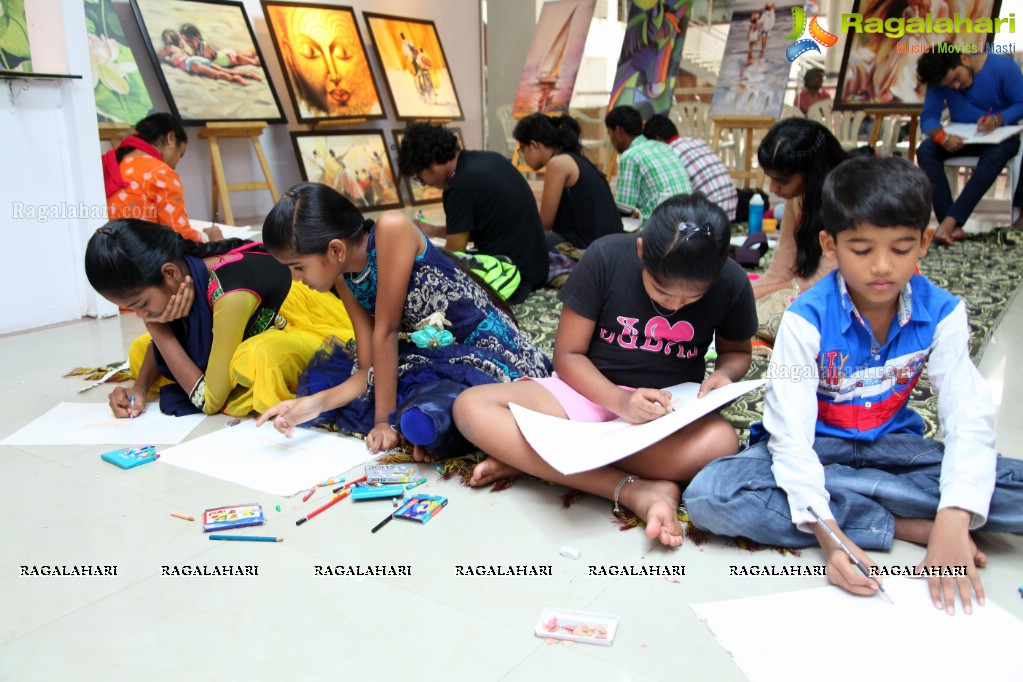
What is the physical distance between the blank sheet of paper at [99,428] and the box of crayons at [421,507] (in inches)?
29.7

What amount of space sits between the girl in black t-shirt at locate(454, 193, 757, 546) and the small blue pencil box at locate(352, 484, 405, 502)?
163 mm

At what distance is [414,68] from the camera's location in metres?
6.89

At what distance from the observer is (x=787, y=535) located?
1464 mm

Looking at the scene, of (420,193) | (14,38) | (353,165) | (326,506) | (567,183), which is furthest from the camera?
→ (420,193)

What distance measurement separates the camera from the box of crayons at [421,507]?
1623 millimetres

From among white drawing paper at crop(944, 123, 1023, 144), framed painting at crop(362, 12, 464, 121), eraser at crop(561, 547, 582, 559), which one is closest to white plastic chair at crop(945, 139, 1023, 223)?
white drawing paper at crop(944, 123, 1023, 144)

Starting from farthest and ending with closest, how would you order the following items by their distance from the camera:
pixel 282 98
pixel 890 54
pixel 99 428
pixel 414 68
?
pixel 414 68 < pixel 282 98 < pixel 890 54 < pixel 99 428

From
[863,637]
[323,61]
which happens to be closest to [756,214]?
[323,61]

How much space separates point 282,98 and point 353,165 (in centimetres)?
70

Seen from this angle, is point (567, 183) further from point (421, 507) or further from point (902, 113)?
point (902, 113)

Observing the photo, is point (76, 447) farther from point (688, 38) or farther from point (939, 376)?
point (688, 38)

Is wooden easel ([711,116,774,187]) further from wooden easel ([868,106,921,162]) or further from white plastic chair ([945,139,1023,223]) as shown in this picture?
white plastic chair ([945,139,1023,223])

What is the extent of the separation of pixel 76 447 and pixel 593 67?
6.75 meters

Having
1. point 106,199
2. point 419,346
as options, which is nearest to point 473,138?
point 106,199
